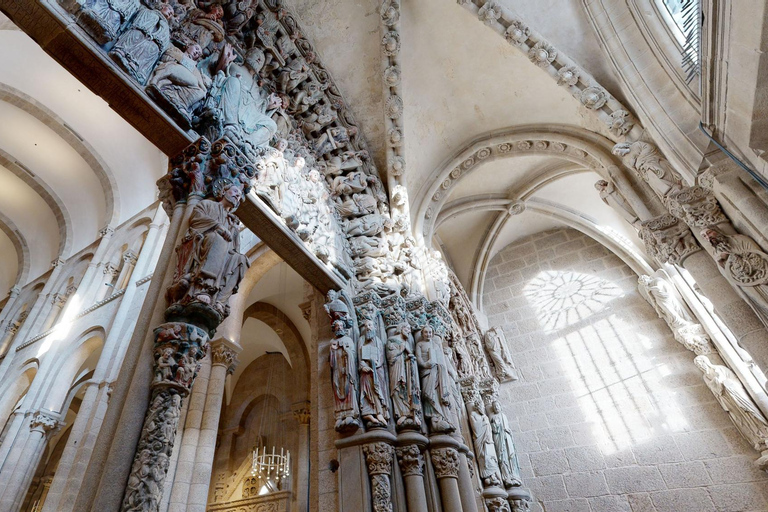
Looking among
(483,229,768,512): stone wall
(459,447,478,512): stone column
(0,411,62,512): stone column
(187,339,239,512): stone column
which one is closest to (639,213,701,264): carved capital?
(459,447,478,512): stone column

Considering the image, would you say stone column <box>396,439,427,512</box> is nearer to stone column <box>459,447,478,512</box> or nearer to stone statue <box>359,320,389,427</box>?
stone statue <box>359,320,389,427</box>

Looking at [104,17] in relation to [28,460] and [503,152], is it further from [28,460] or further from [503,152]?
[28,460]

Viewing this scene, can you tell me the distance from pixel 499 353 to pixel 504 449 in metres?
2.82

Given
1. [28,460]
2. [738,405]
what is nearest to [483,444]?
[738,405]

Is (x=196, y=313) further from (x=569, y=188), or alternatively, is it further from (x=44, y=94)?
(x=44, y=94)

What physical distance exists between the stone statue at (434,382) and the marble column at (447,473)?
0.60 feet

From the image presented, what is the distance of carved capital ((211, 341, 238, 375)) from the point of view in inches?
240

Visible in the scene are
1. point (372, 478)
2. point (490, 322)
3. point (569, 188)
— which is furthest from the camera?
point (490, 322)

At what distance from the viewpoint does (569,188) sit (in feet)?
30.3

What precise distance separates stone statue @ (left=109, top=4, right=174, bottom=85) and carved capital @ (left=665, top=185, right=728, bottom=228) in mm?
4753

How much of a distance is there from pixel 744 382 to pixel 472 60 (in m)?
6.24

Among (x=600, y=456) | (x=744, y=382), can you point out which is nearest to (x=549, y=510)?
(x=600, y=456)

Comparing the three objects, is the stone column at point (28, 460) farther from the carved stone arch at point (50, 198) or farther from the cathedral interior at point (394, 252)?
the carved stone arch at point (50, 198)

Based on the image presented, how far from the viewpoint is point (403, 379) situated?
4559 millimetres
